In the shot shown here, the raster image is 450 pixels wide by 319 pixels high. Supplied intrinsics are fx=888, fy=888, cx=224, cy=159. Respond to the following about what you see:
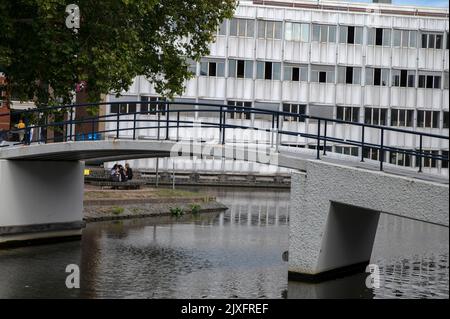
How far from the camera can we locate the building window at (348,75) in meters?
73.9

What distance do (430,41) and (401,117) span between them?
22.5 ft

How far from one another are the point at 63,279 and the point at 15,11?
15174 mm

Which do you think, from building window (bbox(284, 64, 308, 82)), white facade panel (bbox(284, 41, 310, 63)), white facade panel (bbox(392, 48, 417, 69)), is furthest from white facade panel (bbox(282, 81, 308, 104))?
white facade panel (bbox(392, 48, 417, 69))

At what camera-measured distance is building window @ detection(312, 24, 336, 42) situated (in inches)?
2899

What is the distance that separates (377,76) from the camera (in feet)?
244

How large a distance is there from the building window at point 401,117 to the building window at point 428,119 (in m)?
0.78

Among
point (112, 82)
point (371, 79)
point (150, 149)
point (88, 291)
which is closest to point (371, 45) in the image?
point (371, 79)

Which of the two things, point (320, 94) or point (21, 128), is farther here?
point (320, 94)

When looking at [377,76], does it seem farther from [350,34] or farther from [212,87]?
[212,87]

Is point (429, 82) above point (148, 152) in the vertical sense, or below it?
above

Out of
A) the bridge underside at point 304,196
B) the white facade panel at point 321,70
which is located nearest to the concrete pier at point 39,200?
the bridge underside at point 304,196

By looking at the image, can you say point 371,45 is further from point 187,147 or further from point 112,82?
point 187,147
